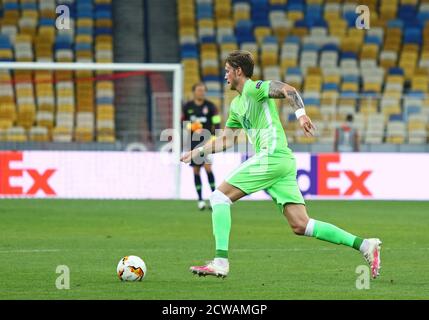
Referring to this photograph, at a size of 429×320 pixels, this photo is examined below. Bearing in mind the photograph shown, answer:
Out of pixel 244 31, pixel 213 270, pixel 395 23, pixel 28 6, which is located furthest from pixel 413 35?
pixel 213 270

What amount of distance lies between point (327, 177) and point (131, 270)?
13370mm

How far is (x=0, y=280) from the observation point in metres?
10.1

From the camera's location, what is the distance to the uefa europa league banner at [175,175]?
74.7 ft

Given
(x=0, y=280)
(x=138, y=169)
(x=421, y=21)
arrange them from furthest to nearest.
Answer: (x=421, y=21) → (x=138, y=169) → (x=0, y=280)

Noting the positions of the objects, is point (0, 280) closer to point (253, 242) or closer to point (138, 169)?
point (253, 242)

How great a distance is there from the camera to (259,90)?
32.9 feet

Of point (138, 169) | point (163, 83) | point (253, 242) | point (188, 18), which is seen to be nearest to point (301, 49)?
point (188, 18)

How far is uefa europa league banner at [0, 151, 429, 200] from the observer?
74.7 feet

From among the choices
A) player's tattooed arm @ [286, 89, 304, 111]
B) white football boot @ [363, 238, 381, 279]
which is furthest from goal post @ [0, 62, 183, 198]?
player's tattooed arm @ [286, 89, 304, 111]

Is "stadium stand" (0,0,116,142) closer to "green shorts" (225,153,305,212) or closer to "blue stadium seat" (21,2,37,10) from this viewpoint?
"blue stadium seat" (21,2,37,10)

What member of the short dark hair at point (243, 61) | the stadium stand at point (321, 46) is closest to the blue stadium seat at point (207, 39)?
the stadium stand at point (321, 46)

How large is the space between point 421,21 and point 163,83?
400 inches

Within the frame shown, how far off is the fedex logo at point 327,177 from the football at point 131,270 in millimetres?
12960

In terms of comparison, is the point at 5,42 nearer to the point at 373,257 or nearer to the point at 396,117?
the point at 396,117
